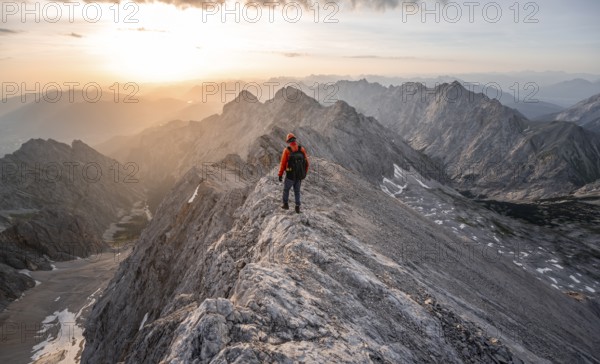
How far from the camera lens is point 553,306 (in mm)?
43844

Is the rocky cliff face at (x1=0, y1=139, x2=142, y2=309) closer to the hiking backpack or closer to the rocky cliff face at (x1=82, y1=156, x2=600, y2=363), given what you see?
the rocky cliff face at (x1=82, y1=156, x2=600, y2=363)

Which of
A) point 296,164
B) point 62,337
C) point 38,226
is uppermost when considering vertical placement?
point 296,164

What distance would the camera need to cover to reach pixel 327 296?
49.3 ft

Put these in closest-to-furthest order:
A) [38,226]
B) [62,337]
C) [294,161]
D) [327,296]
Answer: [327,296]
[294,161]
[62,337]
[38,226]

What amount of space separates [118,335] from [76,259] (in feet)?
361

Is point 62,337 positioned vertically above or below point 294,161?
below

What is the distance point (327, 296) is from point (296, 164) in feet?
27.0

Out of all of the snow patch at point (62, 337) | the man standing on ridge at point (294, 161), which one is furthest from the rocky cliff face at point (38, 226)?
the man standing on ridge at point (294, 161)

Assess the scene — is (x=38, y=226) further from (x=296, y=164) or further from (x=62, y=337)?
(x=296, y=164)

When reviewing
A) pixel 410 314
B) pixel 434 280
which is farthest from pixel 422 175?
pixel 410 314

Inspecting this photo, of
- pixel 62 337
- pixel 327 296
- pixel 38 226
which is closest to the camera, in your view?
pixel 327 296

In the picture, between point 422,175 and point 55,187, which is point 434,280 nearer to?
point 422,175

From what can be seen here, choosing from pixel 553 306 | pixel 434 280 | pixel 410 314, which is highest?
pixel 410 314

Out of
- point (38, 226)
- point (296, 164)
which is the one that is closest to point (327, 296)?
point (296, 164)
